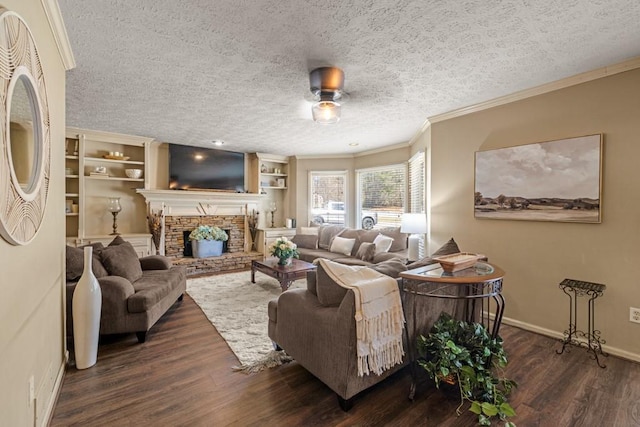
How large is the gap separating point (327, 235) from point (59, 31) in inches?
185

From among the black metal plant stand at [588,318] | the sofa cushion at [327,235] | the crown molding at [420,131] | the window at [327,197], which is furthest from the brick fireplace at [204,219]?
the black metal plant stand at [588,318]

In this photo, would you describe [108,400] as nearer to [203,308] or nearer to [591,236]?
[203,308]

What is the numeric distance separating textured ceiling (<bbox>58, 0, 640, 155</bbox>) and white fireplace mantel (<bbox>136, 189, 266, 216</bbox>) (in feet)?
6.35

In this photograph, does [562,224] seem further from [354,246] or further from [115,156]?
[115,156]

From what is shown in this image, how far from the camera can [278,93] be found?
3123 millimetres

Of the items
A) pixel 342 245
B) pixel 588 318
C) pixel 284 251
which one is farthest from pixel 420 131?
pixel 588 318

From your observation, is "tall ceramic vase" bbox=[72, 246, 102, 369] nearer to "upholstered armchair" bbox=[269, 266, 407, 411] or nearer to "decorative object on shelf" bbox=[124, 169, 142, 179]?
"upholstered armchair" bbox=[269, 266, 407, 411]

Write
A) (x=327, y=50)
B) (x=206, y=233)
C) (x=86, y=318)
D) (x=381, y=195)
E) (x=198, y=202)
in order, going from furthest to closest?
(x=381, y=195)
(x=198, y=202)
(x=206, y=233)
(x=86, y=318)
(x=327, y=50)

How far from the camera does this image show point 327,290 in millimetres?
2055

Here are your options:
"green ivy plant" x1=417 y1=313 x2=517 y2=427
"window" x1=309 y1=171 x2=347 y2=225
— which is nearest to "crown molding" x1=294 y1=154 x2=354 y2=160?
"window" x1=309 y1=171 x2=347 y2=225

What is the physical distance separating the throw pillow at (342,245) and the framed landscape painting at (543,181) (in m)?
2.34

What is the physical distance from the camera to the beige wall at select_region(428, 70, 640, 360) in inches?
101

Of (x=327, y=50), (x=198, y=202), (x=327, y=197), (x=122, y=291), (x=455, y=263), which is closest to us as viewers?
(x=455, y=263)

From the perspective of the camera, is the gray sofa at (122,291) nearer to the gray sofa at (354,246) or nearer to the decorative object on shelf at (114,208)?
the decorative object on shelf at (114,208)
